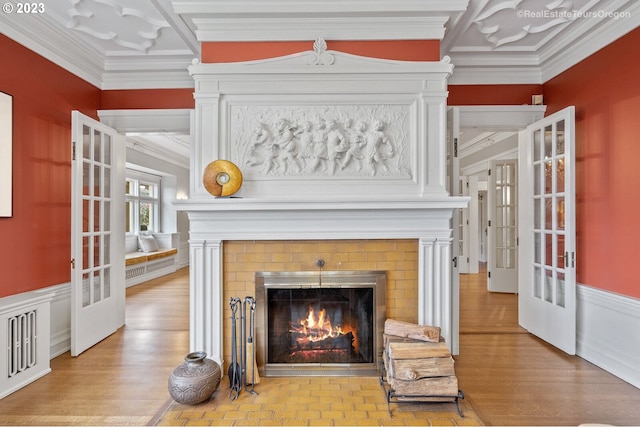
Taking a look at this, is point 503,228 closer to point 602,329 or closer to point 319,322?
point 602,329

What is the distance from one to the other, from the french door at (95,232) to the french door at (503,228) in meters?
5.13

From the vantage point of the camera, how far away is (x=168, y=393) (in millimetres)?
2400

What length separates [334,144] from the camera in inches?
105

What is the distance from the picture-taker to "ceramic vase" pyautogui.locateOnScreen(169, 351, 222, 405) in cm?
217

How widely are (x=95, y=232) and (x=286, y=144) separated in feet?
6.85

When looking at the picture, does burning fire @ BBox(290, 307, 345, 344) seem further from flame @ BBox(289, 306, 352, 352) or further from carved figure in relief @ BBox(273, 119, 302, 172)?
carved figure in relief @ BBox(273, 119, 302, 172)

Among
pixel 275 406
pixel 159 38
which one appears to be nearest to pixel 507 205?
pixel 275 406

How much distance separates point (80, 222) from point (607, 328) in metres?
4.36

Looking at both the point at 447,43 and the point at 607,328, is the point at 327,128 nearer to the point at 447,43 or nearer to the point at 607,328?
the point at 447,43

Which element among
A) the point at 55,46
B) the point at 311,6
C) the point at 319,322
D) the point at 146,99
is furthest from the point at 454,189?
the point at 55,46

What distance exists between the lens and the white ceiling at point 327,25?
2.57 m

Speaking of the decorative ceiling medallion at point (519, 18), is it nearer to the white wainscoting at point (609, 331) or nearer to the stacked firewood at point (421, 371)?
the white wainscoting at point (609, 331)

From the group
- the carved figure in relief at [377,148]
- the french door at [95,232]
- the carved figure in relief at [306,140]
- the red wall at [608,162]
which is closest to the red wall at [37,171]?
the french door at [95,232]

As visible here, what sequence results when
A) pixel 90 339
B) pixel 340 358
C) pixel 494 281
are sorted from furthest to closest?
pixel 494 281 → pixel 90 339 → pixel 340 358
